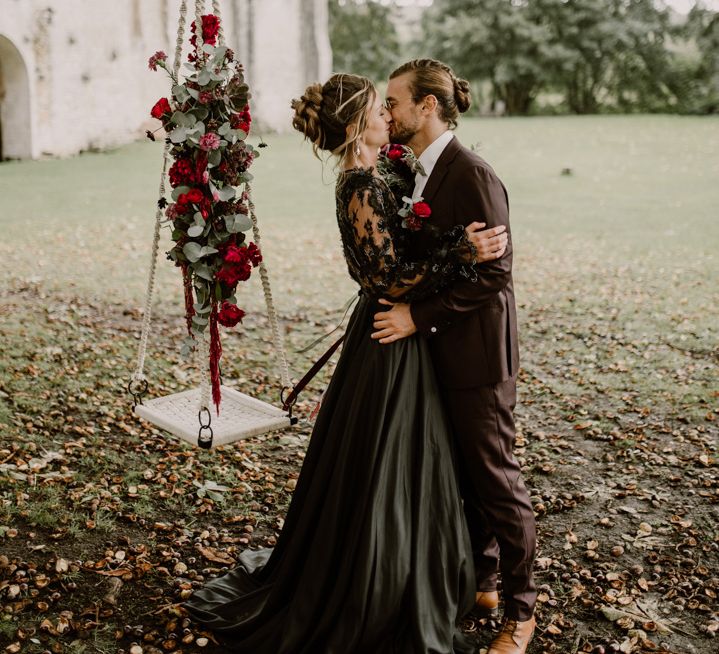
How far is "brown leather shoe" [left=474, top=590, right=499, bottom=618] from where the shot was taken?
382 centimetres

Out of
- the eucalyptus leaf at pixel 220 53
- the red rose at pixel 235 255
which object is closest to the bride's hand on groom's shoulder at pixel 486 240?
the red rose at pixel 235 255

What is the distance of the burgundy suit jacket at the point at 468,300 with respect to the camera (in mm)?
3170

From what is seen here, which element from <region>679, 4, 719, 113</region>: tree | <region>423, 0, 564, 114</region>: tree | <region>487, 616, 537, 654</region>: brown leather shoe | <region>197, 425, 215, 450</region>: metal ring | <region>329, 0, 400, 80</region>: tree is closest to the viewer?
<region>487, 616, 537, 654</region>: brown leather shoe

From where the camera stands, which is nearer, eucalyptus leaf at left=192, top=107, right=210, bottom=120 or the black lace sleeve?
the black lace sleeve

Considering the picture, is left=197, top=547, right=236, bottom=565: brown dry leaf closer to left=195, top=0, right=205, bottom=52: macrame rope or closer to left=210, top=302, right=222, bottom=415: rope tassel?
left=210, top=302, right=222, bottom=415: rope tassel

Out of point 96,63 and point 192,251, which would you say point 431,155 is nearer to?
point 192,251

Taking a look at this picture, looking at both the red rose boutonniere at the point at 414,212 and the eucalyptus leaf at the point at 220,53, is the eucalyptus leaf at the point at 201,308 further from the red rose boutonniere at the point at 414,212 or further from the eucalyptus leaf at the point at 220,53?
the red rose boutonniere at the point at 414,212

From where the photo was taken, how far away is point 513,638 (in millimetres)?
3445

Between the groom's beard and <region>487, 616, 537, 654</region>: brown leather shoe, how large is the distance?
2.13 m

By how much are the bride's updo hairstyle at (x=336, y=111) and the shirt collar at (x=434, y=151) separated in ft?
0.92

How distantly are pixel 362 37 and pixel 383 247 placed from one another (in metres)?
35.3

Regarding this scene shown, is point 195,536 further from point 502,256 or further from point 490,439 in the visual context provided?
point 502,256

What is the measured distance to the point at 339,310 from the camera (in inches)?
375

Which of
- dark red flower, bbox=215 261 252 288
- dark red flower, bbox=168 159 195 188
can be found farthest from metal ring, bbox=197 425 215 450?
dark red flower, bbox=168 159 195 188
